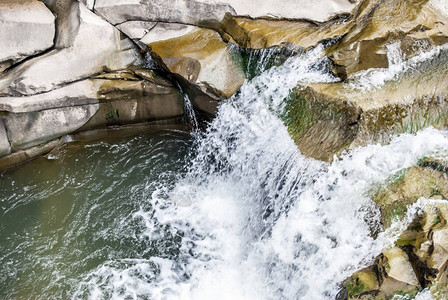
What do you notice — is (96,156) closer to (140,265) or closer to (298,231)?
(140,265)

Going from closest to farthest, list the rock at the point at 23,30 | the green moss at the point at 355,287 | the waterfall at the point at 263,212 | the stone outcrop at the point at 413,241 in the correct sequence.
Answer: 1. the stone outcrop at the point at 413,241
2. the green moss at the point at 355,287
3. the waterfall at the point at 263,212
4. the rock at the point at 23,30

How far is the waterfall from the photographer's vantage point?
12.2ft

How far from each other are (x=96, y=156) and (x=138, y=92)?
0.97 metres

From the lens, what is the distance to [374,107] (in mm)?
3951

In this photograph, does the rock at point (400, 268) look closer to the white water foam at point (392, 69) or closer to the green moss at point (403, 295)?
the green moss at point (403, 295)

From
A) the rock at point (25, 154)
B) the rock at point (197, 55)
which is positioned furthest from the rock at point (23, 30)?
the rock at point (197, 55)

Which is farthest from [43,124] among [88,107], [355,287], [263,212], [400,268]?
[400,268]

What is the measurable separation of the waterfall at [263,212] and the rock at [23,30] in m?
2.24

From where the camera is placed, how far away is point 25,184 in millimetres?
5031

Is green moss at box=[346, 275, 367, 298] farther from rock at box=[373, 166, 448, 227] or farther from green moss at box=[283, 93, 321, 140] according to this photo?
green moss at box=[283, 93, 321, 140]

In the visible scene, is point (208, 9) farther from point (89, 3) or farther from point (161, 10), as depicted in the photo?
point (89, 3)

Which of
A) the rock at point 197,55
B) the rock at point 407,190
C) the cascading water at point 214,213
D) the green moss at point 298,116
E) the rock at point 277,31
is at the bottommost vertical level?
the cascading water at point 214,213

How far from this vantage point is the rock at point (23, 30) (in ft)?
15.9

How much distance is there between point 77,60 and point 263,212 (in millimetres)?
2814
